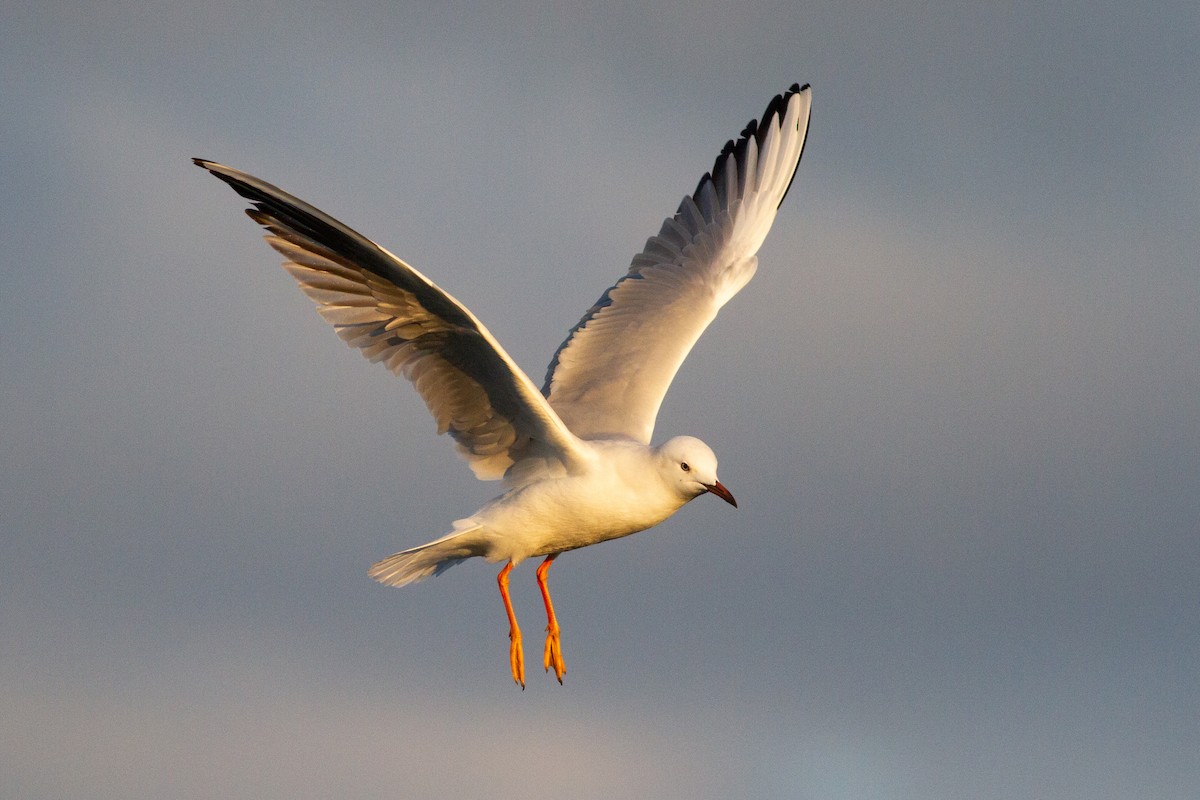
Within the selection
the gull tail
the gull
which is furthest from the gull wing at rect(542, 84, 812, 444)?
the gull tail

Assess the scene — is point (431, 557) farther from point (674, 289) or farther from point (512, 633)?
point (674, 289)

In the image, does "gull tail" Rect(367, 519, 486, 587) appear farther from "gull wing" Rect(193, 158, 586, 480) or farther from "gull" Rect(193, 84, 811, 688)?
"gull wing" Rect(193, 158, 586, 480)

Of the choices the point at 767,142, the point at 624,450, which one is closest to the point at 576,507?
the point at 624,450

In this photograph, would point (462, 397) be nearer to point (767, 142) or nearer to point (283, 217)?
point (283, 217)

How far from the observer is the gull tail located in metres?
13.9

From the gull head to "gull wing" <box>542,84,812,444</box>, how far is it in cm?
152

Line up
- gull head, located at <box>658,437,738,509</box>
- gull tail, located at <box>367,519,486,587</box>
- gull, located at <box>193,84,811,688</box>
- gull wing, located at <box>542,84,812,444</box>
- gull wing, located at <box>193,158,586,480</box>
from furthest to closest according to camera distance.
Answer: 1. gull wing, located at <box>542,84,812,444</box>
2. gull tail, located at <box>367,519,486,587</box>
3. gull head, located at <box>658,437,738,509</box>
4. gull, located at <box>193,84,811,688</box>
5. gull wing, located at <box>193,158,586,480</box>

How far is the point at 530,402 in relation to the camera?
42.8 feet

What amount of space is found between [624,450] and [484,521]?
132 cm

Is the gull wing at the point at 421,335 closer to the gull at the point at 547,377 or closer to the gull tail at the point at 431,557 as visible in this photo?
the gull at the point at 547,377

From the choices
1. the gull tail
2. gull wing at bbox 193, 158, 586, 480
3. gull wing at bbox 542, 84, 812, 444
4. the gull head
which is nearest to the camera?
gull wing at bbox 193, 158, 586, 480

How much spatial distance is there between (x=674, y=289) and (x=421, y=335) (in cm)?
419

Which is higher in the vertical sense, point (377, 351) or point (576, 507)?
point (377, 351)

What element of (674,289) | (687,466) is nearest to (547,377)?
(674,289)
